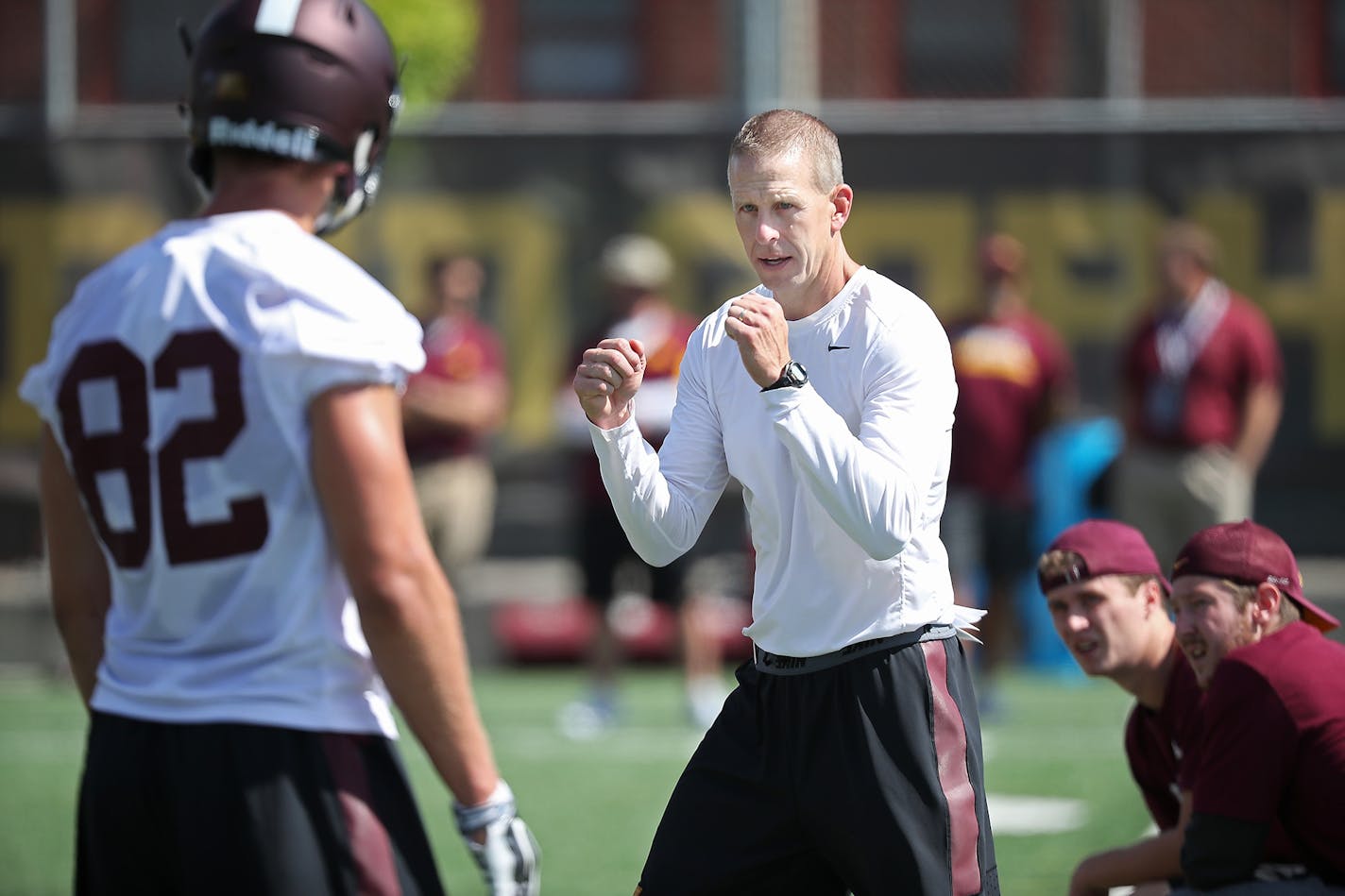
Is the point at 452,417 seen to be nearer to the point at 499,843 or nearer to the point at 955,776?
the point at 955,776

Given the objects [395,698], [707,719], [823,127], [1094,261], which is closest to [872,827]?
[395,698]

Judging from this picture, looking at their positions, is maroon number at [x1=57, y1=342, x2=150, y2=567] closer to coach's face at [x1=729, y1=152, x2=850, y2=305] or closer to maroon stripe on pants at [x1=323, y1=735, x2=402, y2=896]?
maroon stripe on pants at [x1=323, y1=735, x2=402, y2=896]

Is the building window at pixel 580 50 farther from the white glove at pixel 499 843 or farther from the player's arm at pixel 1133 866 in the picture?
the white glove at pixel 499 843

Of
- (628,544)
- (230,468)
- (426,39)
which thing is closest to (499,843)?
(230,468)

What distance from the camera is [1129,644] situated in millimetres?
3928

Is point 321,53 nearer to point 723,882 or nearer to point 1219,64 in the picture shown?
point 723,882

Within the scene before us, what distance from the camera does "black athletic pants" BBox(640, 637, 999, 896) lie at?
321cm

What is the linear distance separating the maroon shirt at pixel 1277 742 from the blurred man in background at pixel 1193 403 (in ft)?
19.4

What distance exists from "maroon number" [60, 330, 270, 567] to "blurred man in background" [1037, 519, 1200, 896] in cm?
197

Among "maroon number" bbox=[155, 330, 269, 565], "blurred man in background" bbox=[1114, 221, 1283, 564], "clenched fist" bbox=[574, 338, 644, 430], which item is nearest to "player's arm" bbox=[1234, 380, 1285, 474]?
"blurred man in background" bbox=[1114, 221, 1283, 564]

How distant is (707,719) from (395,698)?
21.3ft

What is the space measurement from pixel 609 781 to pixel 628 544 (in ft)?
5.27

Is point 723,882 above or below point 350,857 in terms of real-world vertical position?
below

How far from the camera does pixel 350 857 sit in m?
2.58
